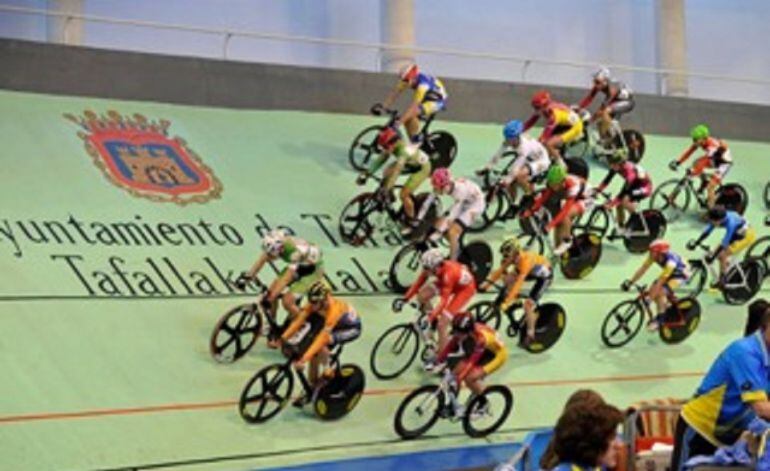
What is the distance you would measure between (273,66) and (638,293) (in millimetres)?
6104

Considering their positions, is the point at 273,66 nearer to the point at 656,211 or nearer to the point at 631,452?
the point at 656,211

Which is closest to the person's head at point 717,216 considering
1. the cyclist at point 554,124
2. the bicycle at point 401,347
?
the cyclist at point 554,124

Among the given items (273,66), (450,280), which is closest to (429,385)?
(450,280)

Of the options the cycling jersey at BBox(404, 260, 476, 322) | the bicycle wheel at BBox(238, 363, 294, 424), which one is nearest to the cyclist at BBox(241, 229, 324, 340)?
the bicycle wheel at BBox(238, 363, 294, 424)

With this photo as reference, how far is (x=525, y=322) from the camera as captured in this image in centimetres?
1273

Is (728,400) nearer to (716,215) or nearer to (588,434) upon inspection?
(588,434)

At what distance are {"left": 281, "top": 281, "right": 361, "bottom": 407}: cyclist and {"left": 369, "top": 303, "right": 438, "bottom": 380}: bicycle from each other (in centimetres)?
92

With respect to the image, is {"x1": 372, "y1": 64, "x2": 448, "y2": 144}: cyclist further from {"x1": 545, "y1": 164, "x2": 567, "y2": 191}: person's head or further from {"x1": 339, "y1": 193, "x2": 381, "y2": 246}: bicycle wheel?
{"x1": 545, "y1": 164, "x2": 567, "y2": 191}: person's head

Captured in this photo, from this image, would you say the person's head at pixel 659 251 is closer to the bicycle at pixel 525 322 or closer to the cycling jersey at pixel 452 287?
the bicycle at pixel 525 322

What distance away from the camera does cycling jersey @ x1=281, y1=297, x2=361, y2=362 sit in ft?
34.5

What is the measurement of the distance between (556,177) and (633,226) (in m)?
2.14

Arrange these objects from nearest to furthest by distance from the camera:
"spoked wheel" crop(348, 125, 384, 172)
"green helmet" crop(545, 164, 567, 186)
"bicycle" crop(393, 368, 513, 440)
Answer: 1. "bicycle" crop(393, 368, 513, 440)
2. "green helmet" crop(545, 164, 567, 186)
3. "spoked wheel" crop(348, 125, 384, 172)

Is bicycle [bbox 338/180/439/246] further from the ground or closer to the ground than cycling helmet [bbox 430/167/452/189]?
closer to the ground

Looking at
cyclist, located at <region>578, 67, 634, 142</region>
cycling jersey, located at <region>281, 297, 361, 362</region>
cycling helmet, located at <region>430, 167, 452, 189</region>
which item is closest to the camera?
cycling jersey, located at <region>281, 297, 361, 362</region>
